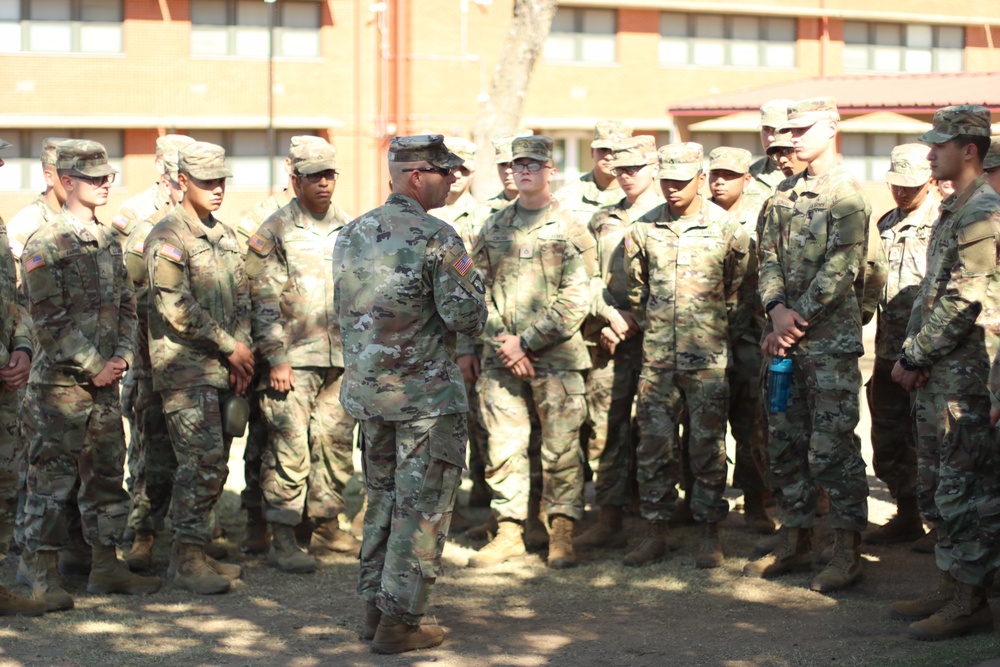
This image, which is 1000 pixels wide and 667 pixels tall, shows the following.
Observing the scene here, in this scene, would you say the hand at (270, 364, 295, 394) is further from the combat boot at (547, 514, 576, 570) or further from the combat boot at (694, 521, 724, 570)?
the combat boot at (694, 521, 724, 570)

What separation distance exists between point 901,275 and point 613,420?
1.96m

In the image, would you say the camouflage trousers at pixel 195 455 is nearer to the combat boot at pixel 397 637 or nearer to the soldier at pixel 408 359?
the soldier at pixel 408 359

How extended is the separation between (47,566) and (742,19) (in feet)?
99.3

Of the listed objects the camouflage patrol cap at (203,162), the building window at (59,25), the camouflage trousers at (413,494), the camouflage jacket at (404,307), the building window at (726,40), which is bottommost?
the camouflage trousers at (413,494)

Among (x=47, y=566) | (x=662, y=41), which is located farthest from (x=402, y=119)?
(x=47, y=566)

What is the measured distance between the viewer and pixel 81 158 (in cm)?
623

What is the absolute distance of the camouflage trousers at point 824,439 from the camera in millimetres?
6281

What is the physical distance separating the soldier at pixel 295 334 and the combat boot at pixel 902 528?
335 centimetres

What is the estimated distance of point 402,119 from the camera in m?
28.9

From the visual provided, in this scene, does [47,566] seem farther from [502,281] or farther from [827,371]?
[827,371]

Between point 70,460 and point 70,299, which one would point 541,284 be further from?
point 70,460

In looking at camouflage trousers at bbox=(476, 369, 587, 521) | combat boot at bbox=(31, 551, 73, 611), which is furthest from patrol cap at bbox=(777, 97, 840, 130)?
combat boot at bbox=(31, 551, 73, 611)

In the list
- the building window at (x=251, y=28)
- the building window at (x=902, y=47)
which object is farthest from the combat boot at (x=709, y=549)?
the building window at (x=902, y=47)

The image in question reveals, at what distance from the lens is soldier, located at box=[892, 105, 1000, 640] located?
218 inches
